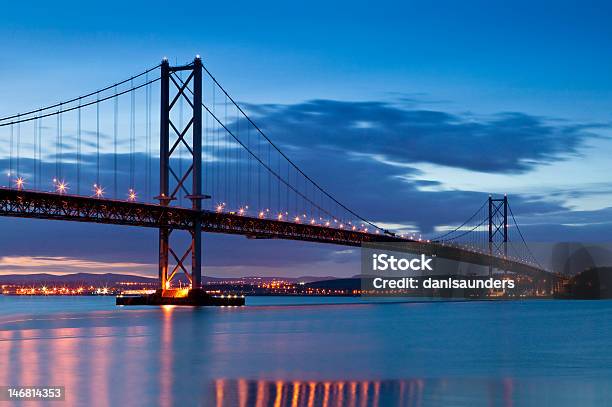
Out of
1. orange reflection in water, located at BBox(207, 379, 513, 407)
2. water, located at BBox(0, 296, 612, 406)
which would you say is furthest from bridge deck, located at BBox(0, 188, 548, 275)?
orange reflection in water, located at BBox(207, 379, 513, 407)

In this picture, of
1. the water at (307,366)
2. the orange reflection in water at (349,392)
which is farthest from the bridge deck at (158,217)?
the orange reflection in water at (349,392)

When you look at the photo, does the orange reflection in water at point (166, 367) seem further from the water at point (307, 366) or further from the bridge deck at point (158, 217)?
the bridge deck at point (158, 217)

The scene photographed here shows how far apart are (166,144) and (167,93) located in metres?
4.44

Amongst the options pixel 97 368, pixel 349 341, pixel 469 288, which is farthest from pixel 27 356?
pixel 469 288

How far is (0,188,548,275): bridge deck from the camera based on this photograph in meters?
52.6

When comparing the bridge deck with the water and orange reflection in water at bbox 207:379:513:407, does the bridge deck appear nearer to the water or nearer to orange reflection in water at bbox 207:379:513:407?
the water

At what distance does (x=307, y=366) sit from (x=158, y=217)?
3687 cm

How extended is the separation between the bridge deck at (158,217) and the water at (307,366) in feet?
38.8

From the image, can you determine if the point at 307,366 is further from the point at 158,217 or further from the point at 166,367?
the point at 158,217

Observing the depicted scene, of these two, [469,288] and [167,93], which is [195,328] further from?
[469,288]

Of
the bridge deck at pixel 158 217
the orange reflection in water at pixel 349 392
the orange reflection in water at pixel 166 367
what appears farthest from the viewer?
the bridge deck at pixel 158 217

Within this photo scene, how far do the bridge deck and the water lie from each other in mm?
11811

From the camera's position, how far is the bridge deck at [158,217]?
52625mm

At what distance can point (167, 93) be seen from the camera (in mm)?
64500
